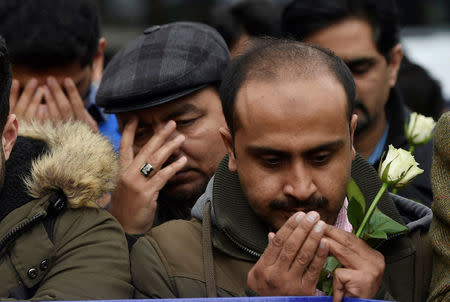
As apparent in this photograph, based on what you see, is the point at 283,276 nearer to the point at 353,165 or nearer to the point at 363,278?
the point at 363,278

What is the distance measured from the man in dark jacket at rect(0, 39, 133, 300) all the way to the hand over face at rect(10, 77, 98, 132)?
1.09 meters

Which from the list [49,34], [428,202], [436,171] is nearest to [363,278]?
[436,171]

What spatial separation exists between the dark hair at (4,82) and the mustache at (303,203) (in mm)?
929

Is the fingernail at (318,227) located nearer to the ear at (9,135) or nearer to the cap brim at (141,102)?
the ear at (9,135)

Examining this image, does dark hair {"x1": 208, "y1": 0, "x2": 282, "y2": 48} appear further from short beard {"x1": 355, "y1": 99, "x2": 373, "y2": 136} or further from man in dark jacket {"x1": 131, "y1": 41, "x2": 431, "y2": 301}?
man in dark jacket {"x1": 131, "y1": 41, "x2": 431, "y2": 301}

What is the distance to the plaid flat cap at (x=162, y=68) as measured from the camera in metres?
3.71

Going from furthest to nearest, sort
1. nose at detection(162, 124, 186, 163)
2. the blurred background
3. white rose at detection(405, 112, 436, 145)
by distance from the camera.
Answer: the blurred background → nose at detection(162, 124, 186, 163) → white rose at detection(405, 112, 436, 145)

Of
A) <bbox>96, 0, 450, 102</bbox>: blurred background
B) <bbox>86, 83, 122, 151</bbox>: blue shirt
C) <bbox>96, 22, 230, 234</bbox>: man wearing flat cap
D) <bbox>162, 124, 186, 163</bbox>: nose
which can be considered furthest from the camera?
<bbox>96, 0, 450, 102</bbox>: blurred background

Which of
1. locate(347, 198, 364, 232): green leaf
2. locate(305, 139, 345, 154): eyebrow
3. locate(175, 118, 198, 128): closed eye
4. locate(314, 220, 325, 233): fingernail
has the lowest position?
locate(175, 118, 198, 128): closed eye

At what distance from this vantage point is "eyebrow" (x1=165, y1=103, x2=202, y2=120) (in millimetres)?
3732

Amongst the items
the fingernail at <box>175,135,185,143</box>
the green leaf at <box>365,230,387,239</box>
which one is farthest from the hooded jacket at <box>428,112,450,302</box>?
the fingernail at <box>175,135,185,143</box>

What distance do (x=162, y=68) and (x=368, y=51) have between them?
1.18 m

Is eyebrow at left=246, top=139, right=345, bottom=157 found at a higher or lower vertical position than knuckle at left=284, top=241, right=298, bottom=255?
higher

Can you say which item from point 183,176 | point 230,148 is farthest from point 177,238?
point 183,176
